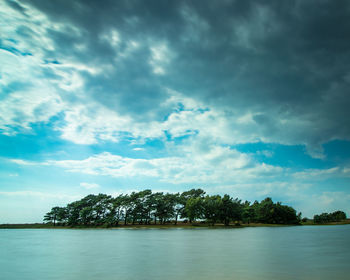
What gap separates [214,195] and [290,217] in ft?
214

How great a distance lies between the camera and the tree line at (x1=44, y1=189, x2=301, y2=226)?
118 meters

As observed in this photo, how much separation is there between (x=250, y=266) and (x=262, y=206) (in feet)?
464

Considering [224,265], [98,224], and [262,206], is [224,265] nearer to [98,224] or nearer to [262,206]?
[98,224]

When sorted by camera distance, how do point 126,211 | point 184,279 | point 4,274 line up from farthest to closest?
1. point 126,211
2. point 4,274
3. point 184,279

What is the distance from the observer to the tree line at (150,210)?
4631 inches

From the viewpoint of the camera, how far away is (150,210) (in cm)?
12425

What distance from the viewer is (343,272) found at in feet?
61.3

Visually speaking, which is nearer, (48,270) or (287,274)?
(287,274)

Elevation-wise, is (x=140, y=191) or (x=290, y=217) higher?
(x=140, y=191)

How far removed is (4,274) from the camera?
68.2 ft

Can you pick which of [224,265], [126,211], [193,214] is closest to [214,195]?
[193,214]

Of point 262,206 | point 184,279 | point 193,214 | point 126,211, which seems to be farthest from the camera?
point 262,206

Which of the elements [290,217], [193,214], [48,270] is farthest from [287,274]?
[290,217]

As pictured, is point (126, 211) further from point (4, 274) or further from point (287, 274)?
point (287, 274)
